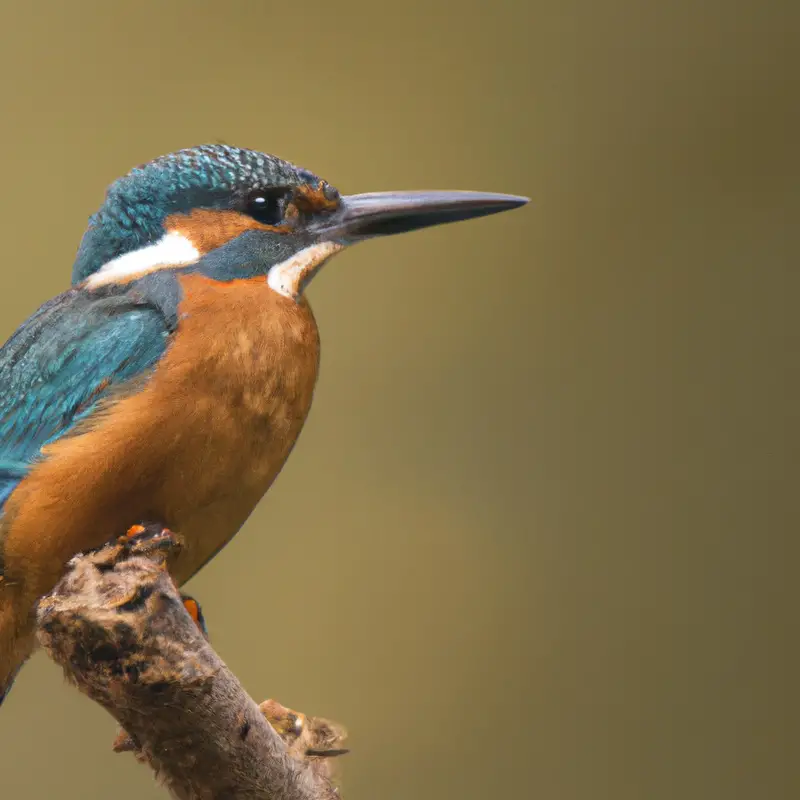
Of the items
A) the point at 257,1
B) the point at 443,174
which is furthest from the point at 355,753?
the point at 257,1

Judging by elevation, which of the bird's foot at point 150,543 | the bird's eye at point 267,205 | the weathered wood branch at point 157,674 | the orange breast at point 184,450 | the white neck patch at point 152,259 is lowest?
the weathered wood branch at point 157,674

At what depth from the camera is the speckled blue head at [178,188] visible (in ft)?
5.58

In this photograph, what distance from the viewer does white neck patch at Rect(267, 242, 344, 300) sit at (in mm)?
1706

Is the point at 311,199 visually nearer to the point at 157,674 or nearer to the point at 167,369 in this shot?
the point at 167,369

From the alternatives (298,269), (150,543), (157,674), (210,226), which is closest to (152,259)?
(210,226)

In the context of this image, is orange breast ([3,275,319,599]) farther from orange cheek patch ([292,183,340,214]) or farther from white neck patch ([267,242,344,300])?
orange cheek patch ([292,183,340,214])

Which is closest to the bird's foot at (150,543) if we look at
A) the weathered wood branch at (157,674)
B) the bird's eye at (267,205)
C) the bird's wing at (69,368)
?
the weathered wood branch at (157,674)

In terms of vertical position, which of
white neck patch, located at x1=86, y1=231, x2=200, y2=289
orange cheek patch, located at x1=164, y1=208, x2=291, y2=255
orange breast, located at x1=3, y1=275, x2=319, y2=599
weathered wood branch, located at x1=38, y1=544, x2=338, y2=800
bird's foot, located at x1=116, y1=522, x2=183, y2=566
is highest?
orange cheek patch, located at x1=164, y1=208, x2=291, y2=255

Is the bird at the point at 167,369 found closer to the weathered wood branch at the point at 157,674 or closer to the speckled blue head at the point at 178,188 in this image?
the speckled blue head at the point at 178,188

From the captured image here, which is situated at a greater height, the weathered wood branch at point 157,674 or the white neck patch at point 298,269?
the white neck patch at point 298,269

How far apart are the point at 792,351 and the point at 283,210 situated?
71.0 inches

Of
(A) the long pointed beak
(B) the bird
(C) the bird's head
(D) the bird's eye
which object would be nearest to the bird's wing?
(B) the bird

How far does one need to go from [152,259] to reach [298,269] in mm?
198

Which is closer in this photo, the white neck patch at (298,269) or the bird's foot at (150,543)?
the bird's foot at (150,543)
